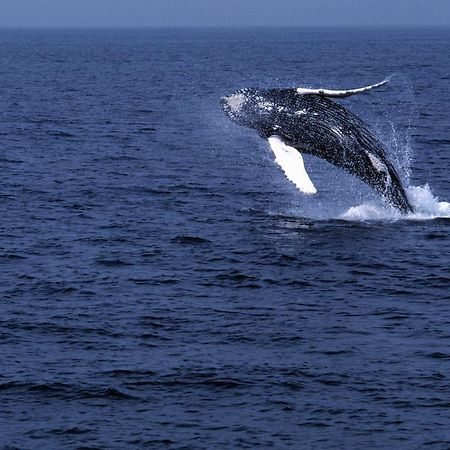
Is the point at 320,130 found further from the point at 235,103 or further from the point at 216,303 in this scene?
the point at 216,303

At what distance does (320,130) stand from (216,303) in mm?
7472

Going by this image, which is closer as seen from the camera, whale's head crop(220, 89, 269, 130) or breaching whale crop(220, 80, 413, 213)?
breaching whale crop(220, 80, 413, 213)

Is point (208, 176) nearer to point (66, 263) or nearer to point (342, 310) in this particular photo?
point (66, 263)

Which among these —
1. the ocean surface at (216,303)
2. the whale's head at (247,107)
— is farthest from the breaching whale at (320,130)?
the ocean surface at (216,303)

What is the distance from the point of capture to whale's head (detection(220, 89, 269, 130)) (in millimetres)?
32116

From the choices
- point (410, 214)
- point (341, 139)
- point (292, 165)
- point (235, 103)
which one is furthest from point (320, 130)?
point (410, 214)

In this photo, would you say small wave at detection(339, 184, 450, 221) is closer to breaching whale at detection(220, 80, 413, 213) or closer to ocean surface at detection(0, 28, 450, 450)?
ocean surface at detection(0, 28, 450, 450)

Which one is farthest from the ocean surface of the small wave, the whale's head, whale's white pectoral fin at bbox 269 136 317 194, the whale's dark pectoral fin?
the whale's head

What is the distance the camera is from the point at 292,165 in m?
30.8

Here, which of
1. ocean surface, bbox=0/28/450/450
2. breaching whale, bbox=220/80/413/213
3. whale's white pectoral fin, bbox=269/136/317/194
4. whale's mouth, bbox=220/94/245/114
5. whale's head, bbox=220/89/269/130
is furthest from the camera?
whale's mouth, bbox=220/94/245/114

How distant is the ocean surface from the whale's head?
3593 mm

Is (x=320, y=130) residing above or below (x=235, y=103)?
below

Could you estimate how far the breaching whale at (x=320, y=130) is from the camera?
104 feet

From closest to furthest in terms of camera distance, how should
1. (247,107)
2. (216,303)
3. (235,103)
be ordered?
1. (216,303)
2. (247,107)
3. (235,103)
